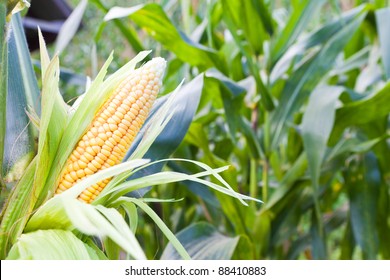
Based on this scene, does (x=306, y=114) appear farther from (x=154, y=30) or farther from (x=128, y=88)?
(x=128, y=88)

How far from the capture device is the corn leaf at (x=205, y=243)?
605 millimetres

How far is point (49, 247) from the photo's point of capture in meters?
0.31

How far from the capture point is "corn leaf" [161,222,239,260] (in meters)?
0.61

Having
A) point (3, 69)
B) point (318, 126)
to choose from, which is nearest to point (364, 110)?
point (318, 126)

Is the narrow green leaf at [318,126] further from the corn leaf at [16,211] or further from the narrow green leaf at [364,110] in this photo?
the corn leaf at [16,211]

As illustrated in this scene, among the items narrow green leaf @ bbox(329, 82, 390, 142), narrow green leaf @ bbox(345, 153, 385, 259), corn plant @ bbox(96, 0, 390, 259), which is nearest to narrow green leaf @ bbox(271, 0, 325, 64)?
corn plant @ bbox(96, 0, 390, 259)

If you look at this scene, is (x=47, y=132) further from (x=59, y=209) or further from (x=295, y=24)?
(x=295, y=24)

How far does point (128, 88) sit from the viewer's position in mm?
366

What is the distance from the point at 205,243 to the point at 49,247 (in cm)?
34

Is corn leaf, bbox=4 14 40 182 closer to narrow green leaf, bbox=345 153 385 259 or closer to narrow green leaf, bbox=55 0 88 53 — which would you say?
narrow green leaf, bbox=55 0 88 53
